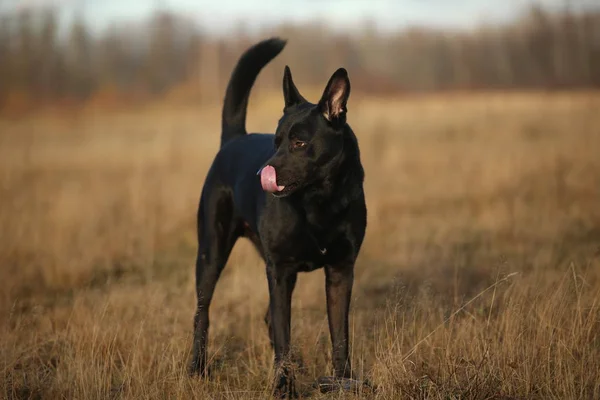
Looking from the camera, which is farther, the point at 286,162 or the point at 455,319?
the point at 455,319

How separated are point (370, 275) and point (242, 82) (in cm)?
307

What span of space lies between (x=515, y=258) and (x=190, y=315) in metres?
3.52

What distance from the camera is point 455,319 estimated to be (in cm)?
512

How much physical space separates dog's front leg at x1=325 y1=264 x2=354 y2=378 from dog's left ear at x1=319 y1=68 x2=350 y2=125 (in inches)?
32.5

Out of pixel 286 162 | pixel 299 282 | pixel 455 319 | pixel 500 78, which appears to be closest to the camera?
pixel 286 162

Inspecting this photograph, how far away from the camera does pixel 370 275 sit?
7.94 meters

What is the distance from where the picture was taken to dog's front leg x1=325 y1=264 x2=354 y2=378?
447cm

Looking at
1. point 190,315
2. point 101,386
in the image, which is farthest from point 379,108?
point 101,386

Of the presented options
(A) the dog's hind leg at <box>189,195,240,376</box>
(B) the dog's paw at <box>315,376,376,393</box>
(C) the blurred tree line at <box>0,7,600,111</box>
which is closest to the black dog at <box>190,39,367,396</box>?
(B) the dog's paw at <box>315,376,376,393</box>

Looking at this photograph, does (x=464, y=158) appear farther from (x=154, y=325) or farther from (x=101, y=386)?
(x=101, y=386)

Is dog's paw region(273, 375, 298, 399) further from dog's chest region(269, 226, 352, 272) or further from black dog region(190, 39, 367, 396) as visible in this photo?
dog's chest region(269, 226, 352, 272)

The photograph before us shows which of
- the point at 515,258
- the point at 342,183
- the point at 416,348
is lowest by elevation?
the point at 515,258

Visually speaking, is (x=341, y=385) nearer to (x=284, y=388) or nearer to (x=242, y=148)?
(x=284, y=388)

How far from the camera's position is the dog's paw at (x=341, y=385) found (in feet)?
A: 13.4
